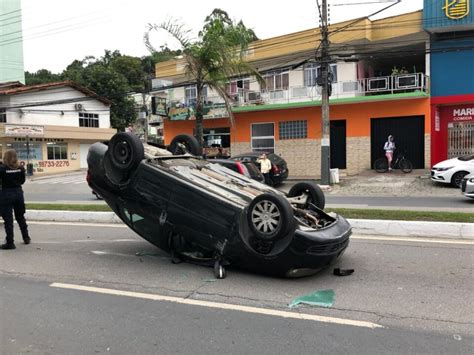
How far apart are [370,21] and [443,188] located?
10.5 metres

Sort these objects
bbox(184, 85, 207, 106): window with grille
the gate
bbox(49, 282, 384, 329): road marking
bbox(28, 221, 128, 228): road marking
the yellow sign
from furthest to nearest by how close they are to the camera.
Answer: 1. bbox(184, 85, 207, 106): window with grille
2. the gate
3. the yellow sign
4. bbox(28, 221, 128, 228): road marking
5. bbox(49, 282, 384, 329): road marking

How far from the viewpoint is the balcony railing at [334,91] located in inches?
868

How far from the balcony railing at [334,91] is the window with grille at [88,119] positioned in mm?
14465

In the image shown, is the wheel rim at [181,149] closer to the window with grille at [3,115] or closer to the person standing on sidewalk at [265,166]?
the person standing on sidewalk at [265,166]

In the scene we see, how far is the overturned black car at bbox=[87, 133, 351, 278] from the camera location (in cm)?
512

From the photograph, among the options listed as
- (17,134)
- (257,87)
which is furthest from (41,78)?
(257,87)

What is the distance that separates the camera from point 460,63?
21734 mm

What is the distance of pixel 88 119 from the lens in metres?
41.3

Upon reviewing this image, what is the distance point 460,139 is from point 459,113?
4.24 ft

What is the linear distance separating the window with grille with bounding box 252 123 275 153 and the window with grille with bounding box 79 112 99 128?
19.9 metres

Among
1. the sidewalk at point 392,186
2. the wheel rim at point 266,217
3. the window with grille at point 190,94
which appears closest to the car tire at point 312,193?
the wheel rim at point 266,217

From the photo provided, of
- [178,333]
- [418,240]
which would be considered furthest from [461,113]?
[178,333]

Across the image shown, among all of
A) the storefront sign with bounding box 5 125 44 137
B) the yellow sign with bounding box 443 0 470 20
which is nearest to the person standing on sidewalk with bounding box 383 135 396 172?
the yellow sign with bounding box 443 0 470 20

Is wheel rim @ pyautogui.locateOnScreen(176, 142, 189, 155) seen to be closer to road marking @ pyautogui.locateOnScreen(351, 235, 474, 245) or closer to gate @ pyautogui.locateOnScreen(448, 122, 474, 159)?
road marking @ pyautogui.locateOnScreen(351, 235, 474, 245)
